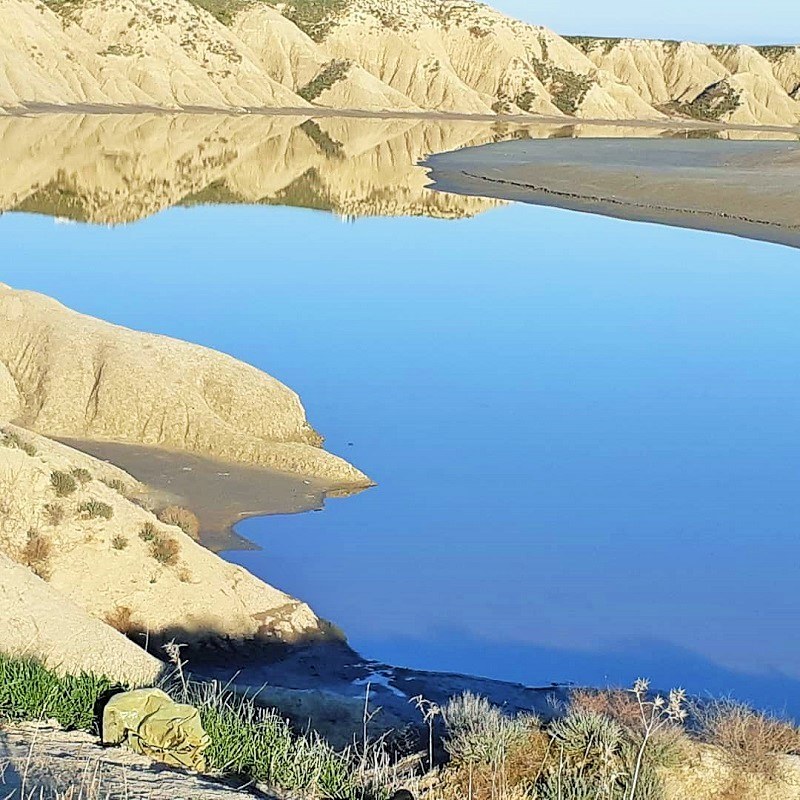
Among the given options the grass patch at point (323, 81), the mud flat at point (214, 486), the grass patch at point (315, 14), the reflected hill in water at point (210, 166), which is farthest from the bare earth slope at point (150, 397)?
the grass patch at point (315, 14)

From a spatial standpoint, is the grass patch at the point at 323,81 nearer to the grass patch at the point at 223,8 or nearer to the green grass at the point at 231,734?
the grass patch at the point at 223,8

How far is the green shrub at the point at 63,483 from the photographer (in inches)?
575

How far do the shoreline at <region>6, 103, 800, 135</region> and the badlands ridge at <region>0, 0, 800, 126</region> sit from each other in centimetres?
85

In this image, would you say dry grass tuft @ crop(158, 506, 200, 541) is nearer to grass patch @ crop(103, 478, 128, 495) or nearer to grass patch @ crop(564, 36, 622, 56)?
grass patch @ crop(103, 478, 128, 495)

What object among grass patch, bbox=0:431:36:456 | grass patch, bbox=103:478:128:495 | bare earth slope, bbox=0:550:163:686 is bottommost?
grass patch, bbox=103:478:128:495

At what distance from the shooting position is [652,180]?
183 feet

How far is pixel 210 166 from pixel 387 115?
5419 cm

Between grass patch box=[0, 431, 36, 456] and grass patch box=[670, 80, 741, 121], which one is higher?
grass patch box=[670, 80, 741, 121]

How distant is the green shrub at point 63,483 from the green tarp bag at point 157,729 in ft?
20.5

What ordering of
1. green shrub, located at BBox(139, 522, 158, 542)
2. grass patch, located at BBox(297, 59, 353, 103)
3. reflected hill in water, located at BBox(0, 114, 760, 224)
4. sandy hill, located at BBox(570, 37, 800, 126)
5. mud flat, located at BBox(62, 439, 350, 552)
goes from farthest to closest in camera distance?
sandy hill, located at BBox(570, 37, 800, 126)
grass patch, located at BBox(297, 59, 353, 103)
reflected hill in water, located at BBox(0, 114, 760, 224)
mud flat, located at BBox(62, 439, 350, 552)
green shrub, located at BBox(139, 522, 158, 542)

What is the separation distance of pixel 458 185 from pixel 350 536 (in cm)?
4286

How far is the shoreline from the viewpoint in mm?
89250

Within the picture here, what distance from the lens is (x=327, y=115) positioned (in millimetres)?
109125

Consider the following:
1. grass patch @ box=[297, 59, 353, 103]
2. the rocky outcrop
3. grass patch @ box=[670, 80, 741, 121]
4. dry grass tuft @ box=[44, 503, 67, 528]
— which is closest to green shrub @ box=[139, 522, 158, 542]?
the rocky outcrop
